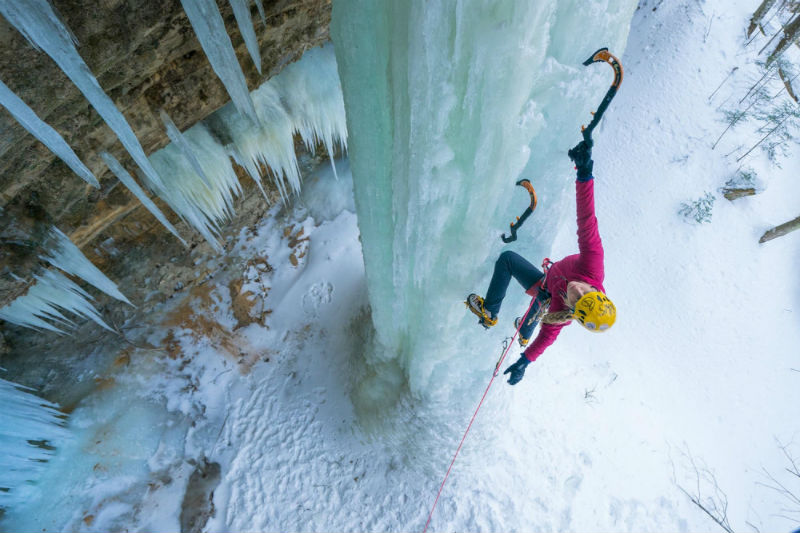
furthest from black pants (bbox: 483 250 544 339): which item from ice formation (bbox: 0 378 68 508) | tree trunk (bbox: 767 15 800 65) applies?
tree trunk (bbox: 767 15 800 65)

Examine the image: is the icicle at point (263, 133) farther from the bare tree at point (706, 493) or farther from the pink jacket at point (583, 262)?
the bare tree at point (706, 493)

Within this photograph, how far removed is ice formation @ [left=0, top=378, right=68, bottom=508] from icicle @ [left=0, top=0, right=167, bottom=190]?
9.86 feet

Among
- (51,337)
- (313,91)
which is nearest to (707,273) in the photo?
(313,91)

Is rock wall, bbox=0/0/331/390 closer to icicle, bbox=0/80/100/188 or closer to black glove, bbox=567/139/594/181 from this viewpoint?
icicle, bbox=0/80/100/188

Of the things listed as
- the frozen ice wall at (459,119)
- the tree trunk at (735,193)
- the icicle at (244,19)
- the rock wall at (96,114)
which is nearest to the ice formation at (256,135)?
the rock wall at (96,114)

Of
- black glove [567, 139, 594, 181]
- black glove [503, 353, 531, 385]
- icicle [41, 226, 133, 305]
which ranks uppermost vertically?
icicle [41, 226, 133, 305]

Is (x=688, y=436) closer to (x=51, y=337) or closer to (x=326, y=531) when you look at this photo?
(x=326, y=531)

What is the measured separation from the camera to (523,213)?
183cm

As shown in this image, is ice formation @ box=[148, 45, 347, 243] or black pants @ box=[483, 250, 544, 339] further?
ice formation @ box=[148, 45, 347, 243]

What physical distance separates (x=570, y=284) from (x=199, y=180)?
3259mm

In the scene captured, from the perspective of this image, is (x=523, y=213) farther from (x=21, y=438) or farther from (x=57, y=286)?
(x=21, y=438)

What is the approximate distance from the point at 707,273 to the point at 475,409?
335 centimetres

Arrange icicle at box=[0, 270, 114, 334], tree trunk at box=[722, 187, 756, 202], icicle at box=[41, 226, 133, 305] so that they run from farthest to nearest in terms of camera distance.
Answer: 1. tree trunk at box=[722, 187, 756, 202]
2. icicle at box=[0, 270, 114, 334]
3. icicle at box=[41, 226, 133, 305]

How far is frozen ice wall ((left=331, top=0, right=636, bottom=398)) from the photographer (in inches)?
54.0
